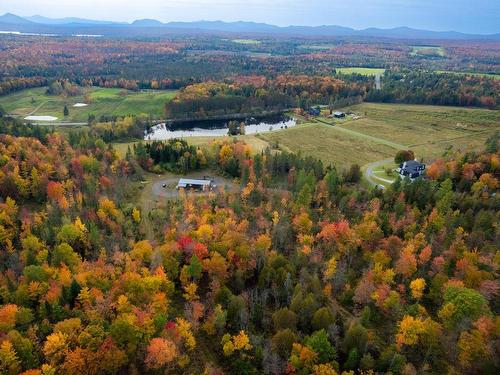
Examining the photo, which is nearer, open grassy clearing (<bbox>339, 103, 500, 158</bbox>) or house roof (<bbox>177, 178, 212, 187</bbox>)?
house roof (<bbox>177, 178, 212, 187</bbox>)

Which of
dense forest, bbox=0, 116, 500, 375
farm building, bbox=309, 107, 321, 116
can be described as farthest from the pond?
dense forest, bbox=0, 116, 500, 375

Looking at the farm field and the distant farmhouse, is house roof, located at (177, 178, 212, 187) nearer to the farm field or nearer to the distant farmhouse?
the farm field

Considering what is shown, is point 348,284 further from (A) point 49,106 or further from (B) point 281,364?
(A) point 49,106

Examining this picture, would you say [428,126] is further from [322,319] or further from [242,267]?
[322,319]

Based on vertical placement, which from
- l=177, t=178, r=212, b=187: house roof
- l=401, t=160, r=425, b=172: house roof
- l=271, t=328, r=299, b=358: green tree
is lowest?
l=271, t=328, r=299, b=358: green tree

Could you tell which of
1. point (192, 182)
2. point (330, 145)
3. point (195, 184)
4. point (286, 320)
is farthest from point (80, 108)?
point (286, 320)

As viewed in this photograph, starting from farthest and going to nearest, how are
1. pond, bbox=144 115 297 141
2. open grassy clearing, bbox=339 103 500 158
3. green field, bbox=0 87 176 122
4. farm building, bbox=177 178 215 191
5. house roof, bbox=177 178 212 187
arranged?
green field, bbox=0 87 176 122
pond, bbox=144 115 297 141
open grassy clearing, bbox=339 103 500 158
house roof, bbox=177 178 212 187
farm building, bbox=177 178 215 191
